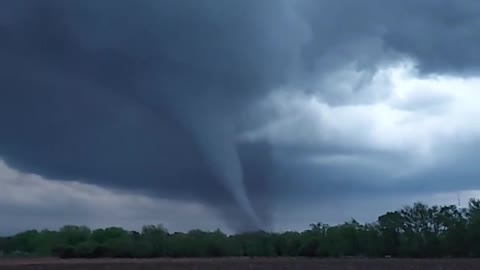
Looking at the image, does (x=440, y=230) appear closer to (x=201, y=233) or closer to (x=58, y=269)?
(x=201, y=233)

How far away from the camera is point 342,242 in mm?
150125

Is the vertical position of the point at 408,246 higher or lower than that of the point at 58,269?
higher

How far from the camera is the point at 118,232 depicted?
589ft

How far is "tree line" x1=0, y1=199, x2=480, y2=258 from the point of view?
146m

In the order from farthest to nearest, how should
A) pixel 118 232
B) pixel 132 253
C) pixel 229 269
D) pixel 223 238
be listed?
pixel 118 232 < pixel 223 238 < pixel 132 253 < pixel 229 269

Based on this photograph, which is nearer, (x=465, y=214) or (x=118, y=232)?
(x=465, y=214)

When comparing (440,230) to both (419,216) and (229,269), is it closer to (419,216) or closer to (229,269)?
(419,216)

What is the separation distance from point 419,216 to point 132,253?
5228 cm

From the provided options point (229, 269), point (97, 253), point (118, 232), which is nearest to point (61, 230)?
point (118, 232)

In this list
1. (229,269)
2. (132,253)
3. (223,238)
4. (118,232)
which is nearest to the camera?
(229,269)

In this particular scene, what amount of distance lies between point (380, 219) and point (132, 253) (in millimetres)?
45234

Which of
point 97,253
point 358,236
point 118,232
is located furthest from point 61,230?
point 358,236

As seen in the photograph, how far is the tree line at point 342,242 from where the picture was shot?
145875 millimetres

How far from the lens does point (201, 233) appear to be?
165250 mm
